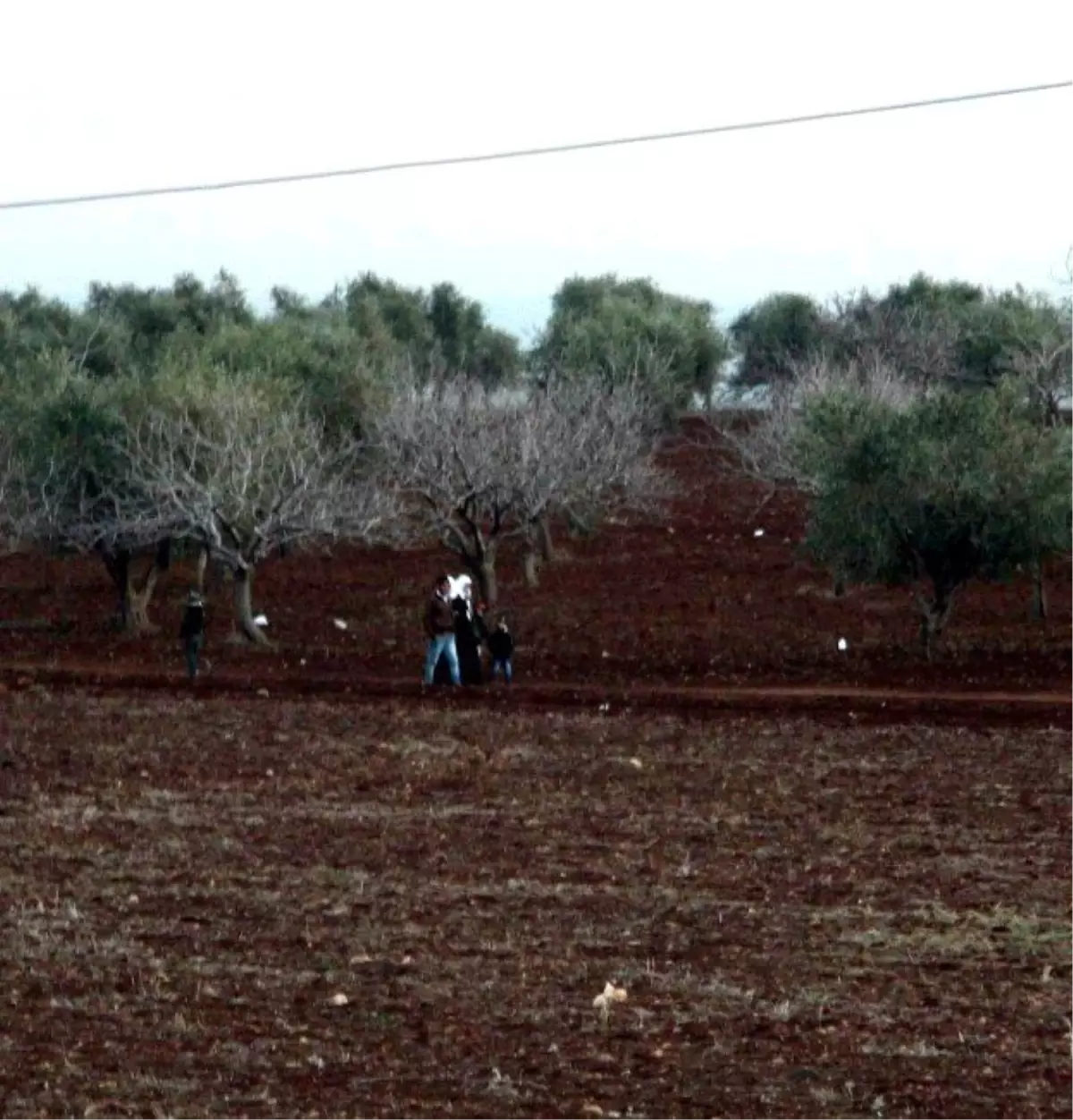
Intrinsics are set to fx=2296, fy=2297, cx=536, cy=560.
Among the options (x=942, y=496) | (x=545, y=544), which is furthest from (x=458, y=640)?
(x=545, y=544)

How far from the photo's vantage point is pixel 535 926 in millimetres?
15094

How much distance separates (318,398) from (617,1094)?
47.3m

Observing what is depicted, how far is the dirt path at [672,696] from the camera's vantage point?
29.1 metres

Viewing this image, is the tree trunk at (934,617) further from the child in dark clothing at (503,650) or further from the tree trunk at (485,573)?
the tree trunk at (485,573)

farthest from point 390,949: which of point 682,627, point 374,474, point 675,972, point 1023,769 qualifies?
point 374,474

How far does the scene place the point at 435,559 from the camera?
57.5m

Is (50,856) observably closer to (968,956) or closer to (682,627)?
(968,956)

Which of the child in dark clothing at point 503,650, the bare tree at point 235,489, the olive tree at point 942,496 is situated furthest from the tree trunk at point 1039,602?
the bare tree at point 235,489

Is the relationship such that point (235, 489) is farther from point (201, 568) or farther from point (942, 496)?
point (942, 496)

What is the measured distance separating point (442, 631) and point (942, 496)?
874 centimetres

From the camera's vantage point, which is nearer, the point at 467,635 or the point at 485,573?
the point at 467,635

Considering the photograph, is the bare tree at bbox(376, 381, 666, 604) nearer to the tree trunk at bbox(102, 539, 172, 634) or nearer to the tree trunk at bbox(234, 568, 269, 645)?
the tree trunk at bbox(234, 568, 269, 645)

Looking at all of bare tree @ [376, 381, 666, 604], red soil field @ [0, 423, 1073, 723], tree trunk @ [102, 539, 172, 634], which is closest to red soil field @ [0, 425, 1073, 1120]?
red soil field @ [0, 423, 1073, 723]

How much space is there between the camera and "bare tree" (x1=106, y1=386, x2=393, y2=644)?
4144cm
